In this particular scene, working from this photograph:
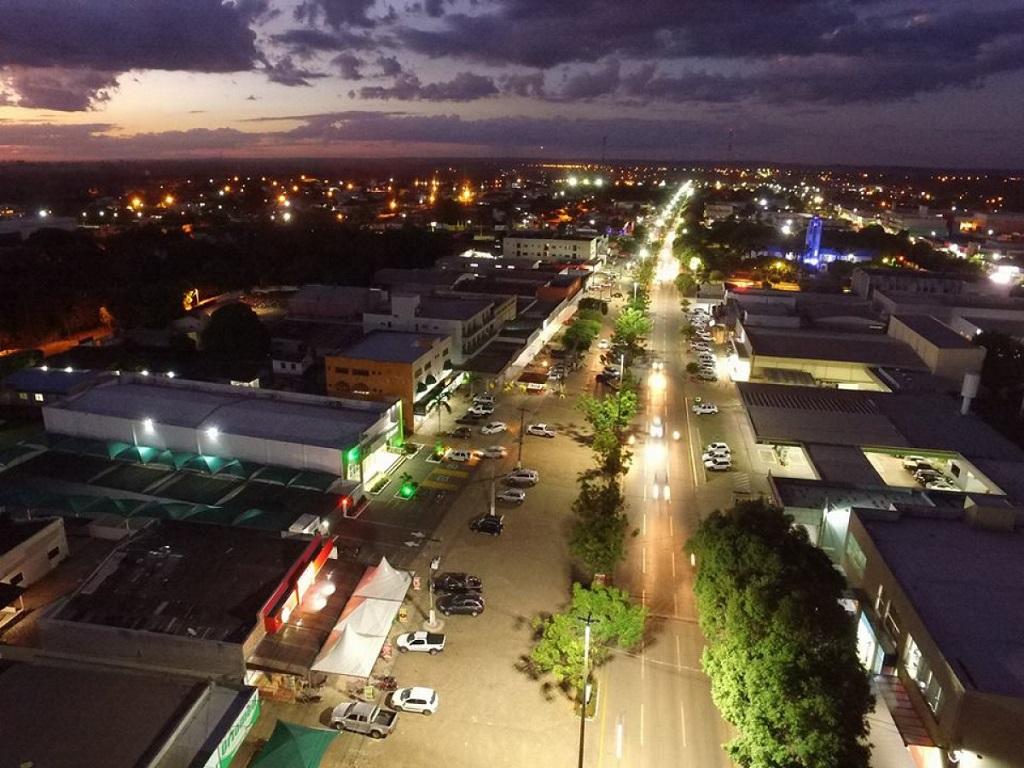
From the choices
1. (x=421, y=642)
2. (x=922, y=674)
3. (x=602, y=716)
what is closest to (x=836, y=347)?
(x=922, y=674)

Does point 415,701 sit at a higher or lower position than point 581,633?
lower

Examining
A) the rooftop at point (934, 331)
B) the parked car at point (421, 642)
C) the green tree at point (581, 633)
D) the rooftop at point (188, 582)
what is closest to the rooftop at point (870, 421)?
the rooftop at point (934, 331)

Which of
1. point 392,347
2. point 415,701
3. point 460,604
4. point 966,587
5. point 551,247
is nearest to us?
point 415,701

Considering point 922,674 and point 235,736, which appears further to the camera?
point 922,674

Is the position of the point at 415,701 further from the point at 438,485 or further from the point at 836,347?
the point at 836,347

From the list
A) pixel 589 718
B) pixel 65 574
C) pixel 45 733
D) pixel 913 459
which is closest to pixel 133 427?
pixel 65 574

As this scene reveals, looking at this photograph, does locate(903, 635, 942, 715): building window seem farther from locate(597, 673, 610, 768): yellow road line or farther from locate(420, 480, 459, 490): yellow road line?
locate(420, 480, 459, 490): yellow road line

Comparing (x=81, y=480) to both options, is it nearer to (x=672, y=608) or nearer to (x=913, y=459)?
(x=672, y=608)

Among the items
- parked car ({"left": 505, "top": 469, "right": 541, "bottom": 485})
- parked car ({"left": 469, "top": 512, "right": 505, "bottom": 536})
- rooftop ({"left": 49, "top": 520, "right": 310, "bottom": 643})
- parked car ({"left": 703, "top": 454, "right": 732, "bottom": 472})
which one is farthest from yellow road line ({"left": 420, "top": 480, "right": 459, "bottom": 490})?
parked car ({"left": 703, "top": 454, "right": 732, "bottom": 472})
